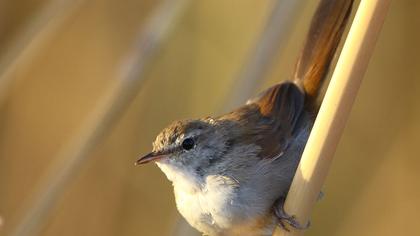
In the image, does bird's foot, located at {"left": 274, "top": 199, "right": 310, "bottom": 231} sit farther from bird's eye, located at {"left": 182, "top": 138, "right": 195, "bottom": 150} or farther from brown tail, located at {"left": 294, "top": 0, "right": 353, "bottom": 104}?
brown tail, located at {"left": 294, "top": 0, "right": 353, "bottom": 104}

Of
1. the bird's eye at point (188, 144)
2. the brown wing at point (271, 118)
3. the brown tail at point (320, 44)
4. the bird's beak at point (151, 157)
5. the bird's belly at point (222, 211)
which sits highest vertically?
the brown tail at point (320, 44)

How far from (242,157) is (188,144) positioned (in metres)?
0.15

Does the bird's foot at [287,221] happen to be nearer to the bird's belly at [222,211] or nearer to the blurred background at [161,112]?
the bird's belly at [222,211]

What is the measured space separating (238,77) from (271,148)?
0.85ft

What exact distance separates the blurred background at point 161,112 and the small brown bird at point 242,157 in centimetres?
58

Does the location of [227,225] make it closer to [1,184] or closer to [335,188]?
[335,188]

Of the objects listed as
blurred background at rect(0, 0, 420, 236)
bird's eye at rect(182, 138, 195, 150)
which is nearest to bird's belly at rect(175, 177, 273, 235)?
bird's eye at rect(182, 138, 195, 150)

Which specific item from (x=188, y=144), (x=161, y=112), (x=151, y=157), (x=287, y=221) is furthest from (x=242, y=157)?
(x=161, y=112)

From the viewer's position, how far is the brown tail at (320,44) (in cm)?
176

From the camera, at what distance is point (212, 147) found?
175cm

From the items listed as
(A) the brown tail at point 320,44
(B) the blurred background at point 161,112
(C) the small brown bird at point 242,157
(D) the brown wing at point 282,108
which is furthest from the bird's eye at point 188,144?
(B) the blurred background at point 161,112

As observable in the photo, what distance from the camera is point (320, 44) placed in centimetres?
185

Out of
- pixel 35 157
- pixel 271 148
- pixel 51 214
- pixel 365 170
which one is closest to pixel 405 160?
pixel 365 170

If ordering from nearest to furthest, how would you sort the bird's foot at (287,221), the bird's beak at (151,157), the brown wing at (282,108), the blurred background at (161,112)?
the bird's foot at (287,221) → the bird's beak at (151,157) → the brown wing at (282,108) → the blurred background at (161,112)
